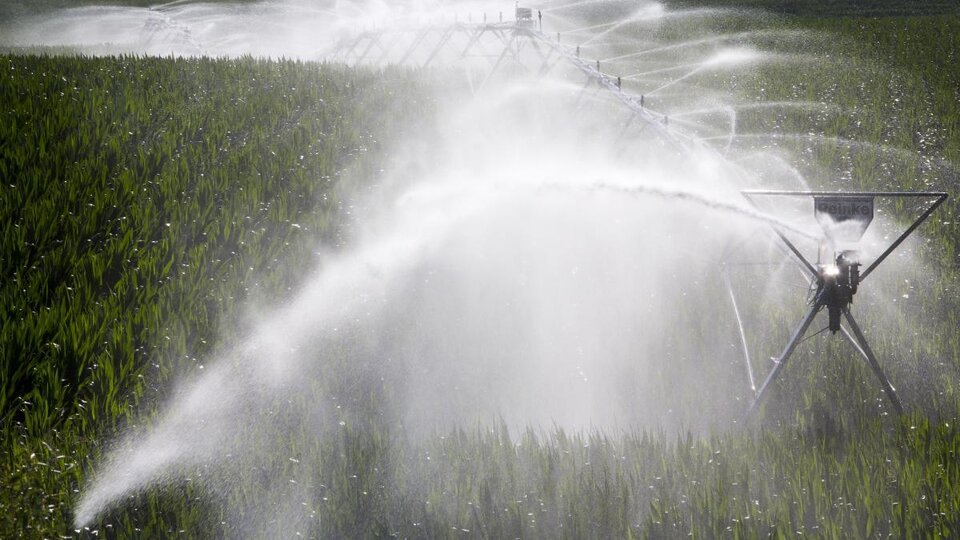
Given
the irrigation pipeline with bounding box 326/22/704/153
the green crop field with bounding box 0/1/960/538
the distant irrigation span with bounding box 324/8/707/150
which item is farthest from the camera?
the distant irrigation span with bounding box 324/8/707/150

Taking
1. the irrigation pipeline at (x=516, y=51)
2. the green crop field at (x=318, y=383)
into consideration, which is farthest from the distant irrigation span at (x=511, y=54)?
the green crop field at (x=318, y=383)

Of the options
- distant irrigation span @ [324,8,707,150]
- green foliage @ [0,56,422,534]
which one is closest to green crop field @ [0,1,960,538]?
green foliage @ [0,56,422,534]

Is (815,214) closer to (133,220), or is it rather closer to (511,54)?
(133,220)

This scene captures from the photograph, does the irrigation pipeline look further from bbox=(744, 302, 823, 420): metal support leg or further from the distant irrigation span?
bbox=(744, 302, 823, 420): metal support leg

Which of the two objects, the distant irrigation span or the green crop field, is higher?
the distant irrigation span

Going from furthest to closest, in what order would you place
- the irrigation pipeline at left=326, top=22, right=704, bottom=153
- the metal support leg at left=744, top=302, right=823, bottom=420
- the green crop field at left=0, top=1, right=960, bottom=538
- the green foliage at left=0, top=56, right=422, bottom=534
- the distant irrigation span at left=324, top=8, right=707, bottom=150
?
the distant irrigation span at left=324, top=8, right=707, bottom=150 → the irrigation pipeline at left=326, top=22, right=704, bottom=153 → the metal support leg at left=744, top=302, right=823, bottom=420 → the green foliage at left=0, top=56, right=422, bottom=534 → the green crop field at left=0, top=1, right=960, bottom=538

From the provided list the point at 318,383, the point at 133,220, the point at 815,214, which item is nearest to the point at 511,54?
the point at 133,220

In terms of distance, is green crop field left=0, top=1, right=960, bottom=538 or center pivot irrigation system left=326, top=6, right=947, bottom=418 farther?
center pivot irrigation system left=326, top=6, right=947, bottom=418

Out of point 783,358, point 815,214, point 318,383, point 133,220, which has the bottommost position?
point 318,383
